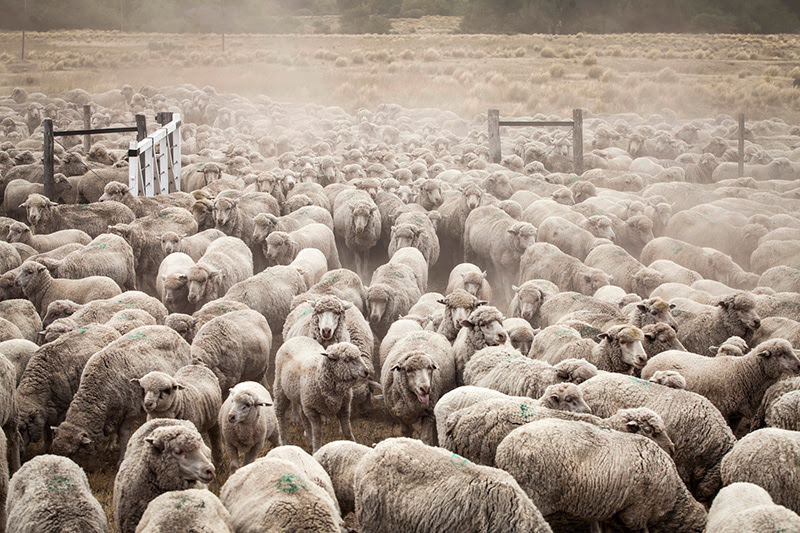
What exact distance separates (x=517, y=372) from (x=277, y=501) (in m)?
3.00

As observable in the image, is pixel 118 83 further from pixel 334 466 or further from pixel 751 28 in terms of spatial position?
pixel 334 466

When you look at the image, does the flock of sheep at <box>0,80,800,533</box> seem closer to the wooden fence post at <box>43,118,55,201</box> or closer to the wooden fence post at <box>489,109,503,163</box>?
the wooden fence post at <box>43,118,55,201</box>

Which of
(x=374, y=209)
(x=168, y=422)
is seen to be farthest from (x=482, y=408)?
(x=374, y=209)

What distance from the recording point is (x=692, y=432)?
618 cm

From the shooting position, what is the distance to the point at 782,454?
547 cm

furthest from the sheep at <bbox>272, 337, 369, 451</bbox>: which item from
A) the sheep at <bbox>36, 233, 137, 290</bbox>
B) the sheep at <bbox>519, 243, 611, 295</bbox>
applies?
the sheep at <bbox>519, 243, 611, 295</bbox>

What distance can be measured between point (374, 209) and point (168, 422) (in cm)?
793

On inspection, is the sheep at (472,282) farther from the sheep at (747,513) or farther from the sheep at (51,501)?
the sheep at (51,501)

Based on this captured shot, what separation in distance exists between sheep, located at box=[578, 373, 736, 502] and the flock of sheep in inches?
0.7

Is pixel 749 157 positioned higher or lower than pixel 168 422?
higher

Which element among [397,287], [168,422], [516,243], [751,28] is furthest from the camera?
[751,28]

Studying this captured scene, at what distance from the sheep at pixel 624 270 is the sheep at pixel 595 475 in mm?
5517

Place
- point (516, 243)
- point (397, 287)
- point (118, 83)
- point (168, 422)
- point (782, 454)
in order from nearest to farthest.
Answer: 1. point (782, 454)
2. point (168, 422)
3. point (397, 287)
4. point (516, 243)
5. point (118, 83)

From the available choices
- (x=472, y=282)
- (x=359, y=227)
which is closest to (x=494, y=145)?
(x=359, y=227)
